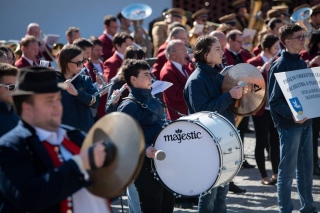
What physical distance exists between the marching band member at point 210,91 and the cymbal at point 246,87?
81mm

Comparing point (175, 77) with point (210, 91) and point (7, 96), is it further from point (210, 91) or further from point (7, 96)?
point (7, 96)

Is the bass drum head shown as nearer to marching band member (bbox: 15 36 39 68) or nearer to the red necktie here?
the red necktie

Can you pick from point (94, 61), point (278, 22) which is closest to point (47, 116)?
point (94, 61)

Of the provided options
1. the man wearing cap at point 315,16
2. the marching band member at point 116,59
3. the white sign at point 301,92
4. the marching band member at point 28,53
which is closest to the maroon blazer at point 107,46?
the marching band member at point 116,59

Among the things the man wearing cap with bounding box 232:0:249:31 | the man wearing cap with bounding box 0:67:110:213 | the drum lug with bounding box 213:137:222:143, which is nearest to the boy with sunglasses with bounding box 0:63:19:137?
the drum lug with bounding box 213:137:222:143

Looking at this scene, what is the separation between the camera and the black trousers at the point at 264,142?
27.3 feet

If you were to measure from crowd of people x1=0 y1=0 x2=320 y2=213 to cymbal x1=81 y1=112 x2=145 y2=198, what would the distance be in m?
0.08

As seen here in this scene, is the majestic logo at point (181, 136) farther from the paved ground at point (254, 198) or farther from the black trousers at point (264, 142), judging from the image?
the black trousers at point (264, 142)

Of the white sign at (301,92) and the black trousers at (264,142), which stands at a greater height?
the white sign at (301,92)

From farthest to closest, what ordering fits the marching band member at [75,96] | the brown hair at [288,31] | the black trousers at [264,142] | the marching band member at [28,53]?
the marching band member at [28,53], the black trousers at [264,142], the brown hair at [288,31], the marching band member at [75,96]

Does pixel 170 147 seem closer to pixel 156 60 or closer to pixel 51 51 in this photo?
pixel 156 60

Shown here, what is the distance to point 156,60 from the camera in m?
9.33

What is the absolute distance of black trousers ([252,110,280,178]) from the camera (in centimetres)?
834

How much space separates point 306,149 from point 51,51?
6.15m
